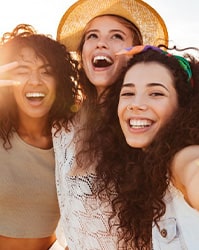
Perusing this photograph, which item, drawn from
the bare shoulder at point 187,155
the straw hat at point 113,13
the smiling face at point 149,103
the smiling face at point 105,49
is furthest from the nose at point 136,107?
the straw hat at point 113,13

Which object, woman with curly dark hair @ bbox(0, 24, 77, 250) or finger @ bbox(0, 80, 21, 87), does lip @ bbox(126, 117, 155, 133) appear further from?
finger @ bbox(0, 80, 21, 87)

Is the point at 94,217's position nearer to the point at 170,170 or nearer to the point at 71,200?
the point at 71,200

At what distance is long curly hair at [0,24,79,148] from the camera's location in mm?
3840

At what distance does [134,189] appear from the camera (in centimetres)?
313

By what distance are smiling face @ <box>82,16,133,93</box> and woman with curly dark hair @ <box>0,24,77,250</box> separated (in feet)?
1.02

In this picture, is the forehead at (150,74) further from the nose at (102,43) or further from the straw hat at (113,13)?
the straw hat at (113,13)

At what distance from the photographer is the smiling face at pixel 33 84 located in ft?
12.3

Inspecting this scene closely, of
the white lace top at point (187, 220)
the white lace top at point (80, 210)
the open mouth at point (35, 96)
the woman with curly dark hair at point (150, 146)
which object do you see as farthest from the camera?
the open mouth at point (35, 96)

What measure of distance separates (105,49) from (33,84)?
0.57 metres

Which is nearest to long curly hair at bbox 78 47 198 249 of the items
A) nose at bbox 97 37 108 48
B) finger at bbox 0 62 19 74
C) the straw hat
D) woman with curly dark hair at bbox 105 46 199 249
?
woman with curly dark hair at bbox 105 46 199 249

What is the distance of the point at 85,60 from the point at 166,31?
70 centimetres

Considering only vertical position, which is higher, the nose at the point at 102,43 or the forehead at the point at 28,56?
the nose at the point at 102,43

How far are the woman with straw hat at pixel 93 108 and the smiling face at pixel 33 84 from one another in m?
0.25

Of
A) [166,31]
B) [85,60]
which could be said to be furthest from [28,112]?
[166,31]
